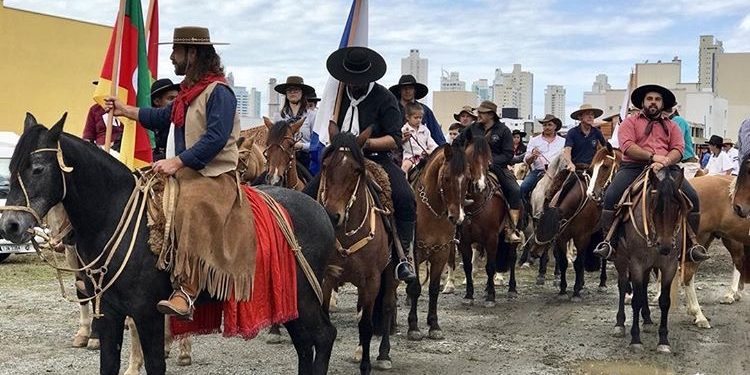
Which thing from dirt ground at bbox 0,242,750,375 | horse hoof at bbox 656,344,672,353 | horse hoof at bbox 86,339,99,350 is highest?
horse hoof at bbox 86,339,99,350

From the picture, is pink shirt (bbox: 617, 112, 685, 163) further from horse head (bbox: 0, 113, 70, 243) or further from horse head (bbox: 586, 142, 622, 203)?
horse head (bbox: 0, 113, 70, 243)

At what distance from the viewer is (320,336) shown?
6.01 m

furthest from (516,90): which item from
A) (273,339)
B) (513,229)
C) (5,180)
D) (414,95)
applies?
(273,339)

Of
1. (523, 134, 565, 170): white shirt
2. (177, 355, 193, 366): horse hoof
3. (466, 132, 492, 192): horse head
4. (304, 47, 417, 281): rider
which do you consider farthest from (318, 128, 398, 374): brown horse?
(523, 134, 565, 170): white shirt

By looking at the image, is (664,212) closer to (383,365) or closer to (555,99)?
(383,365)

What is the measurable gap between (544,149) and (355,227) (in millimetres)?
8411

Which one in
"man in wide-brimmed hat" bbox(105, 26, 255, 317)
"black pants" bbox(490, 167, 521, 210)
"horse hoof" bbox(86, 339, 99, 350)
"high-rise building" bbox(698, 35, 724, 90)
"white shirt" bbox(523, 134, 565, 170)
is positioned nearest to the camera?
"man in wide-brimmed hat" bbox(105, 26, 255, 317)

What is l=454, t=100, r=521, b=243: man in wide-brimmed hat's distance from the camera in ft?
38.9

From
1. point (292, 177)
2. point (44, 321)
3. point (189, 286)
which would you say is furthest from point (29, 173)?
point (44, 321)

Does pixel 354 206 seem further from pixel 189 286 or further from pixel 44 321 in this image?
pixel 44 321

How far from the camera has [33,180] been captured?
4.57 meters

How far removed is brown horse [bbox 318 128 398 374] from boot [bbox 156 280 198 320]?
5.83 ft

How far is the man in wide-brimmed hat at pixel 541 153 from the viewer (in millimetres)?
14477

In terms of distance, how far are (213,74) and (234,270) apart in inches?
51.9
